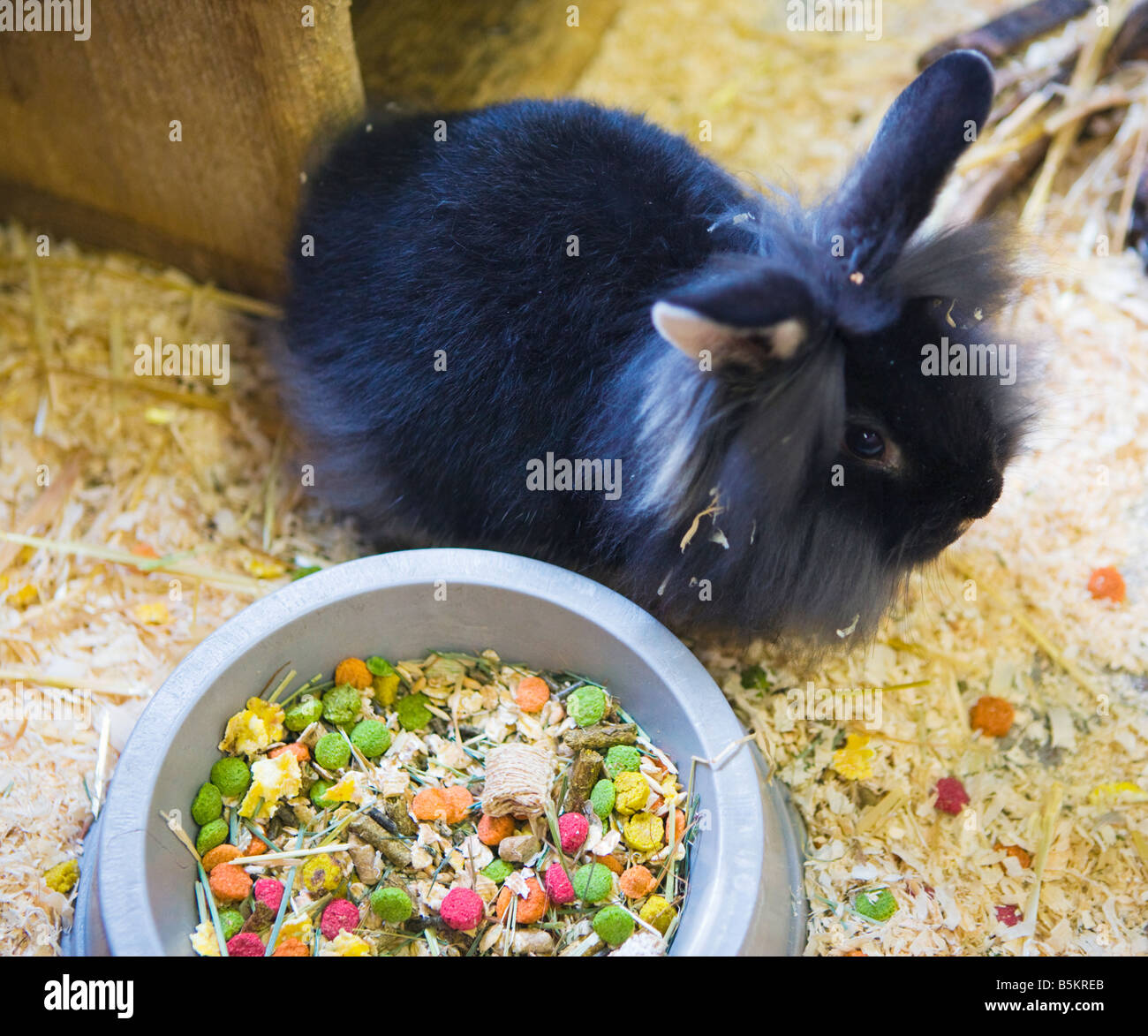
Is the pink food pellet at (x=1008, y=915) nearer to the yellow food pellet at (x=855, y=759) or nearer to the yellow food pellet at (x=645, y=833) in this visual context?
the yellow food pellet at (x=855, y=759)

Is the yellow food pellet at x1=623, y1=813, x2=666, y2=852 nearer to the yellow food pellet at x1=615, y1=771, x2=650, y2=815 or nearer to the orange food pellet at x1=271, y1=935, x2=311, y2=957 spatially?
the yellow food pellet at x1=615, y1=771, x2=650, y2=815

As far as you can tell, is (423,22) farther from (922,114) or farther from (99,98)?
(922,114)

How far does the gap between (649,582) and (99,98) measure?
210 centimetres

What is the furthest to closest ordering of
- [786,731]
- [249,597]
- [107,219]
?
[107,219], [249,597], [786,731]

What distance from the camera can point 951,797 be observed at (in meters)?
2.50

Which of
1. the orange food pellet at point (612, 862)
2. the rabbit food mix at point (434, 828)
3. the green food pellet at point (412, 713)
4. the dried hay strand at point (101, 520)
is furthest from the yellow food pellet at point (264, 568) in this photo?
the orange food pellet at point (612, 862)

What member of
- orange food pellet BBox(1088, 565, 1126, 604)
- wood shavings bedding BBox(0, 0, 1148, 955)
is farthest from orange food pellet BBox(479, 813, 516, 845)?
orange food pellet BBox(1088, 565, 1126, 604)

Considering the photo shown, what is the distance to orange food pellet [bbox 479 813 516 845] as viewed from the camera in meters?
2.24

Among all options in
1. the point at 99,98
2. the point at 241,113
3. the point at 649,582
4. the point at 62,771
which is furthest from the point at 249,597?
the point at 99,98

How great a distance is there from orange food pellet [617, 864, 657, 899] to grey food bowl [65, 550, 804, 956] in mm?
93

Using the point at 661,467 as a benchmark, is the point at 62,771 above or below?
below

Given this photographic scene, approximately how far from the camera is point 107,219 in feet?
11.0

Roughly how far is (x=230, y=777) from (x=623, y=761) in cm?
85
